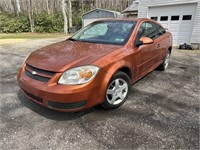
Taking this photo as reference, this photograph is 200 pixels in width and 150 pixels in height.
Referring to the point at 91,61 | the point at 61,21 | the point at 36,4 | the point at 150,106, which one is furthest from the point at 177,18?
the point at 36,4

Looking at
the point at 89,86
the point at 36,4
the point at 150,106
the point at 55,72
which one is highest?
the point at 36,4

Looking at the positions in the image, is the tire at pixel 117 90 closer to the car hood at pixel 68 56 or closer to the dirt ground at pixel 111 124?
the dirt ground at pixel 111 124

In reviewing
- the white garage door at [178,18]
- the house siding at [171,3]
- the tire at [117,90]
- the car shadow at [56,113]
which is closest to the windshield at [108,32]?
the tire at [117,90]

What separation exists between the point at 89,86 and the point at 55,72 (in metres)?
0.50

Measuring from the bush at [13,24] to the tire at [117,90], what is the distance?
19.2 meters

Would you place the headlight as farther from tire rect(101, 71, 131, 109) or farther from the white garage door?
the white garage door

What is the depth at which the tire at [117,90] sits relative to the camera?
9.01 feet

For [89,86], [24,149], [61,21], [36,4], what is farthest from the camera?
[36,4]

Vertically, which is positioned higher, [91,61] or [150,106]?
[91,61]

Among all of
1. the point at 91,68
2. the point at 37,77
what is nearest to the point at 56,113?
the point at 37,77

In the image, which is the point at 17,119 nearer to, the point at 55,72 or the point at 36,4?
the point at 55,72

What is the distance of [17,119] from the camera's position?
2.67 metres

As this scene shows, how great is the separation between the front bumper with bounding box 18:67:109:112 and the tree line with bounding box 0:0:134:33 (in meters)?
19.0

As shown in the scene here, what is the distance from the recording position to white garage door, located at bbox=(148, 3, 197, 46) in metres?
9.41
